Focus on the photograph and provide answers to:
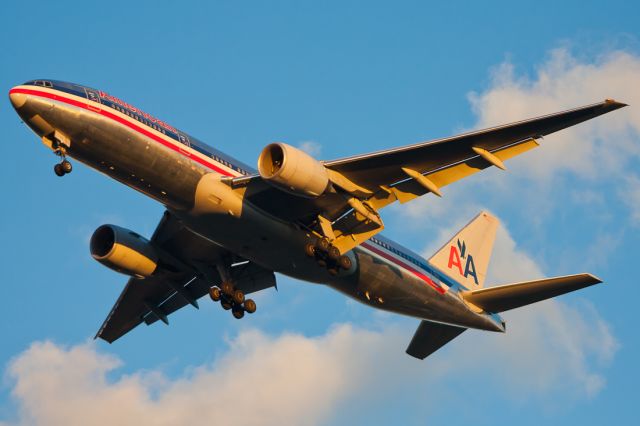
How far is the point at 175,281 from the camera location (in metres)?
43.5

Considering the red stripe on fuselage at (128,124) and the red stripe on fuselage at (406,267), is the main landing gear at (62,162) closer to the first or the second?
the red stripe on fuselage at (128,124)

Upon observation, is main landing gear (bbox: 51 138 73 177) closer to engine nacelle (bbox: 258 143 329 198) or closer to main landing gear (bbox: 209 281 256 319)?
engine nacelle (bbox: 258 143 329 198)

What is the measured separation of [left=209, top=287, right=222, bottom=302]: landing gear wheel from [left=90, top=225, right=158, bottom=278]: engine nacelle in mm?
2403

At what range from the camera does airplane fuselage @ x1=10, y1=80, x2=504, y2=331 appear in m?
34.1

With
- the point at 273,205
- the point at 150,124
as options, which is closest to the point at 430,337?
the point at 273,205

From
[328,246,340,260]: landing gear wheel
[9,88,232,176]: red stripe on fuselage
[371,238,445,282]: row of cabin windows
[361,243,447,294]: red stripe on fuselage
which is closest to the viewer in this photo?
[9,88,232,176]: red stripe on fuselage

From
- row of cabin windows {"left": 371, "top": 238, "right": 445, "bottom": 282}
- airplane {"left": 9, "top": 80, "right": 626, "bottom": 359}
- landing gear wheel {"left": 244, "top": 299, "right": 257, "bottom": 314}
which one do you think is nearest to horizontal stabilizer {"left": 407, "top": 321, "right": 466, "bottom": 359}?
airplane {"left": 9, "top": 80, "right": 626, "bottom": 359}

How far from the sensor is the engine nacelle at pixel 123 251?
133 feet

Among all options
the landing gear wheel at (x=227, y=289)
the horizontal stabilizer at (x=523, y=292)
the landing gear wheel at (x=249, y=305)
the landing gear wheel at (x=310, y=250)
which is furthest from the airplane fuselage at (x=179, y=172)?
the horizontal stabilizer at (x=523, y=292)

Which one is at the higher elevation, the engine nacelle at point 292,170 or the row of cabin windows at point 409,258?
the row of cabin windows at point 409,258

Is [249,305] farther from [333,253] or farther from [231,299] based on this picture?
[333,253]

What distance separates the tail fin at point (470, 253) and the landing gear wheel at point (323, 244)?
25.9ft

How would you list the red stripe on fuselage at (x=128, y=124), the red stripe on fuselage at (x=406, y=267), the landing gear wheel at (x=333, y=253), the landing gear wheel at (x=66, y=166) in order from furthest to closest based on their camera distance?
the red stripe on fuselage at (x=406, y=267) < the landing gear wheel at (x=333, y=253) < the landing gear wheel at (x=66, y=166) < the red stripe on fuselage at (x=128, y=124)

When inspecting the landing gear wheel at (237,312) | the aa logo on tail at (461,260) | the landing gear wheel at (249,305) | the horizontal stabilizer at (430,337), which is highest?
the aa logo on tail at (461,260)
